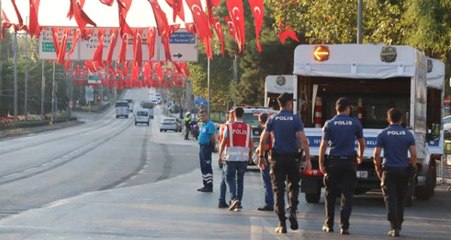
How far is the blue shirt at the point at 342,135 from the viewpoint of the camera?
40.5ft

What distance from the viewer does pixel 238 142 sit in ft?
51.1

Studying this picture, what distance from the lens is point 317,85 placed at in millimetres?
18453

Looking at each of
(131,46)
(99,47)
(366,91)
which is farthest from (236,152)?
(131,46)

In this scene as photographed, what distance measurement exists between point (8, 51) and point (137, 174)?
13223 cm

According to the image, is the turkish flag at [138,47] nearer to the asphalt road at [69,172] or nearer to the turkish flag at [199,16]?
the asphalt road at [69,172]

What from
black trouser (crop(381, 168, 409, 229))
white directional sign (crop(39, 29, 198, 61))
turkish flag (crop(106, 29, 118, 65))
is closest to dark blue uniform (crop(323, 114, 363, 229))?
black trouser (crop(381, 168, 409, 229))

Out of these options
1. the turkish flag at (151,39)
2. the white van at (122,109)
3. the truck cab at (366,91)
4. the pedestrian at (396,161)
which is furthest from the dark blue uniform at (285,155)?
the white van at (122,109)

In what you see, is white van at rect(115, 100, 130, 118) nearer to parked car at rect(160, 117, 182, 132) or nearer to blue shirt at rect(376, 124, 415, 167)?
parked car at rect(160, 117, 182, 132)

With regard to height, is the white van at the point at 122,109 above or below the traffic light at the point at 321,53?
below

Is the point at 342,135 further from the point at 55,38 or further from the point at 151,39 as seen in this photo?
the point at 55,38

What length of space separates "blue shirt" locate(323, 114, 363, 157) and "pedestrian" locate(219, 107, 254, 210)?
324 centimetres

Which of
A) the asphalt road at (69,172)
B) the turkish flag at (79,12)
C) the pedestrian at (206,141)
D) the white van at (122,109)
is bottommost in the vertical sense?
the white van at (122,109)

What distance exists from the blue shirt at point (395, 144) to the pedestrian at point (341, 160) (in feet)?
1.16

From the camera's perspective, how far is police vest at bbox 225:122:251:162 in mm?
15516
